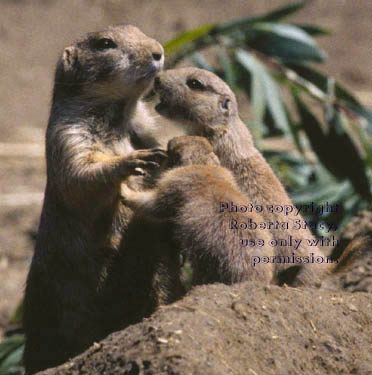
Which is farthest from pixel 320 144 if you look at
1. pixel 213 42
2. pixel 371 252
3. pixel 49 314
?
pixel 49 314

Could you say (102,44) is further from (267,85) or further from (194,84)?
(267,85)

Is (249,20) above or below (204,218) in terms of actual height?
below

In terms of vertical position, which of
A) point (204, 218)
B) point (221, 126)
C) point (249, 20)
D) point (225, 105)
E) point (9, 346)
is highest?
point (225, 105)

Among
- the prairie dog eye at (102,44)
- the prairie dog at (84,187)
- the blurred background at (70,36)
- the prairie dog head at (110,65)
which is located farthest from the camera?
the blurred background at (70,36)

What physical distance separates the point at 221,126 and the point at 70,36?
38.7ft

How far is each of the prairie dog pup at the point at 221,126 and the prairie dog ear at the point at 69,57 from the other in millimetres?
626

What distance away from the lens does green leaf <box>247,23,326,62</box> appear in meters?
9.20

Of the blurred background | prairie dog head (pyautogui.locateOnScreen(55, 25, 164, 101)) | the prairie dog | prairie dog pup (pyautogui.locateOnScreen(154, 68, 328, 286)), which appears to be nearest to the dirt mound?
prairie dog pup (pyautogui.locateOnScreen(154, 68, 328, 286))

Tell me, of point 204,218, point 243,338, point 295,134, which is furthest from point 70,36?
point 243,338

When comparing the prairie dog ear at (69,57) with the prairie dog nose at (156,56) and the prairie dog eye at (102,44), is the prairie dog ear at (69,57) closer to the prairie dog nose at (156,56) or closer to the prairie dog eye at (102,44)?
the prairie dog eye at (102,44)

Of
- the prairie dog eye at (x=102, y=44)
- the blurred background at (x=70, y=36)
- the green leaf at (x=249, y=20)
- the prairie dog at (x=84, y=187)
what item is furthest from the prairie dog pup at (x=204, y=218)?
the blurred background at (x=70, y=36)

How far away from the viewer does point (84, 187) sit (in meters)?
4.83

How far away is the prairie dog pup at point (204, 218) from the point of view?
440 cm

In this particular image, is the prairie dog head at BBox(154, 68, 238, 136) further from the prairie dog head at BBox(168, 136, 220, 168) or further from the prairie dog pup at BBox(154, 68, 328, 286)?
the prairie dog head at BBox(168, 136, 220, 168)
